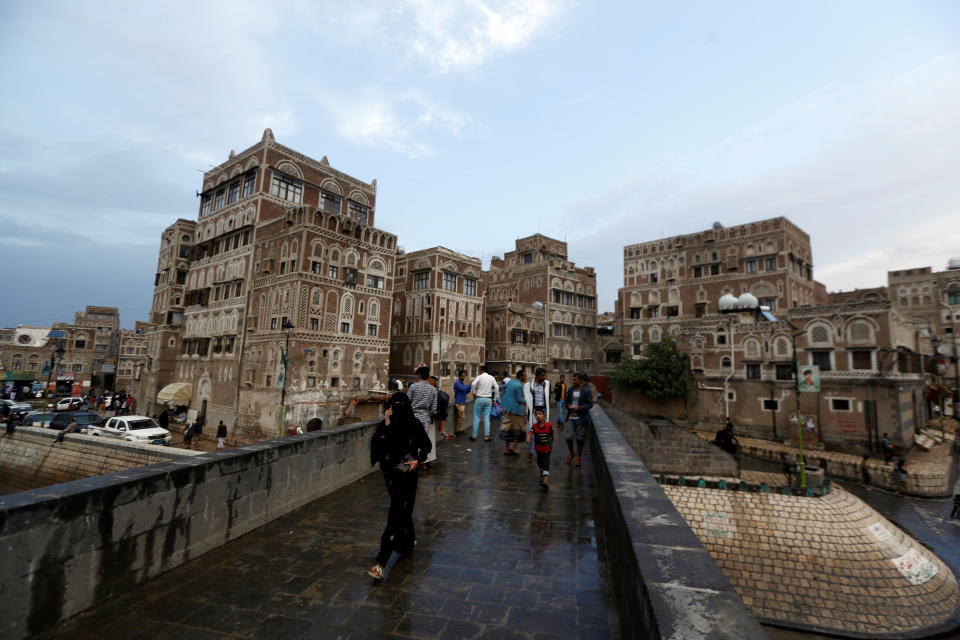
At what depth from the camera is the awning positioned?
123 ft

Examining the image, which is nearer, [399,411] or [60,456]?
[399,411]

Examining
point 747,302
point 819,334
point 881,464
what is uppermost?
point 747,302

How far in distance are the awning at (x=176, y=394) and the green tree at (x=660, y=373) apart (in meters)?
40.6

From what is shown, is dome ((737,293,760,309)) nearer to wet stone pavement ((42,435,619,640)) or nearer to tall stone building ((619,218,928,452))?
tall stone building ((619,218,928,452))

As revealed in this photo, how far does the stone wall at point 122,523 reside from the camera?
10.7 feet

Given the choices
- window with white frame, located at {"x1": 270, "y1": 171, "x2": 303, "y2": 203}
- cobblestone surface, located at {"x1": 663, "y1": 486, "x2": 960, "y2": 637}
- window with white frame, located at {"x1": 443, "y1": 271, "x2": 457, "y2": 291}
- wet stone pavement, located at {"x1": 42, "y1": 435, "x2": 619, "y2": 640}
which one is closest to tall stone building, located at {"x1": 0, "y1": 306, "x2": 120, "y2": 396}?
window with white frame, located at {"x1": 270, "y1": 171, "x2": 303, "y2": 203}

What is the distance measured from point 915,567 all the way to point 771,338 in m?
23.6

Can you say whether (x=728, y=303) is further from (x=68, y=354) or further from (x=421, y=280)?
(x=68, y=354)

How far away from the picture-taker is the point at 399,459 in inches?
185

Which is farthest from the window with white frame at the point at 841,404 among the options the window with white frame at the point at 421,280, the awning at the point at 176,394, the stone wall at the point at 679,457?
the awning at the point at 176,394

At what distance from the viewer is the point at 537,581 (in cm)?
435

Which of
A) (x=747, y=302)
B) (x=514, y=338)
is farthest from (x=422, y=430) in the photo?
(x=514, y=338)

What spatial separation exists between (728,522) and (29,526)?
19588mm

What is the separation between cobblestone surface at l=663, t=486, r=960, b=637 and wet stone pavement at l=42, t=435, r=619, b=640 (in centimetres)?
1343
